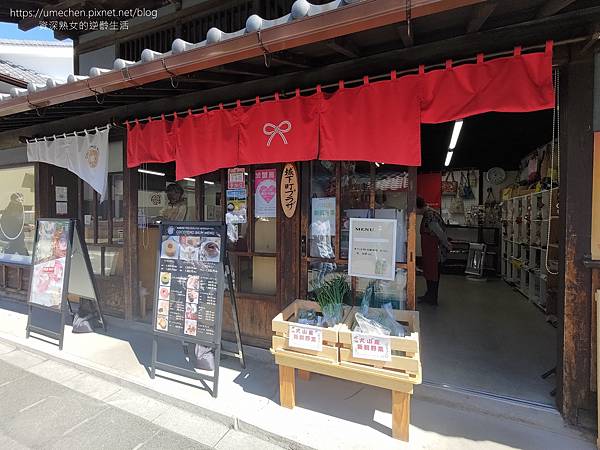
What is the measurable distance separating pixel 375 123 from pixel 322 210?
1108mm

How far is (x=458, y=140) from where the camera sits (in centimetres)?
711

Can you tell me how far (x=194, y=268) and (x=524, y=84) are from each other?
336 centimetres

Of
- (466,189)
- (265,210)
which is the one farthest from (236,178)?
(466,189)

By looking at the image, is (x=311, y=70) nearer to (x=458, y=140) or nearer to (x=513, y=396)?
(x=513, y=396)

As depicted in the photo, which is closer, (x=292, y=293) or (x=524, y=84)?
(x=524, y=84)

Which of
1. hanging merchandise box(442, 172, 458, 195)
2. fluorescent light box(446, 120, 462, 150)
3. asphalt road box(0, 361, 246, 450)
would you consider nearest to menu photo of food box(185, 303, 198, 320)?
asphalt road box(0, 361, 246, 450)

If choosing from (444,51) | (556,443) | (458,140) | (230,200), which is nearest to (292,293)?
(230,200)

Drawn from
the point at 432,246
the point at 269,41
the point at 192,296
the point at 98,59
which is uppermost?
the point at 98,59

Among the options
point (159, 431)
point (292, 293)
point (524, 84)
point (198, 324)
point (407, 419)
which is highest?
point (524, 84)

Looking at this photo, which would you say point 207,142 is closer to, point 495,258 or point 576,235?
point 576,235

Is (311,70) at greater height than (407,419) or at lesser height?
greater

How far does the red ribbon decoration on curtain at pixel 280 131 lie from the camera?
3232 millimetres

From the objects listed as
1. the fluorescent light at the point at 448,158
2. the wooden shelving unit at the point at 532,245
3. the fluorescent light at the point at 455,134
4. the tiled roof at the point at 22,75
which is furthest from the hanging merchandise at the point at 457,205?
the tiled roof at the point at 22,75

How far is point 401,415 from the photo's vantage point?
2461mm
